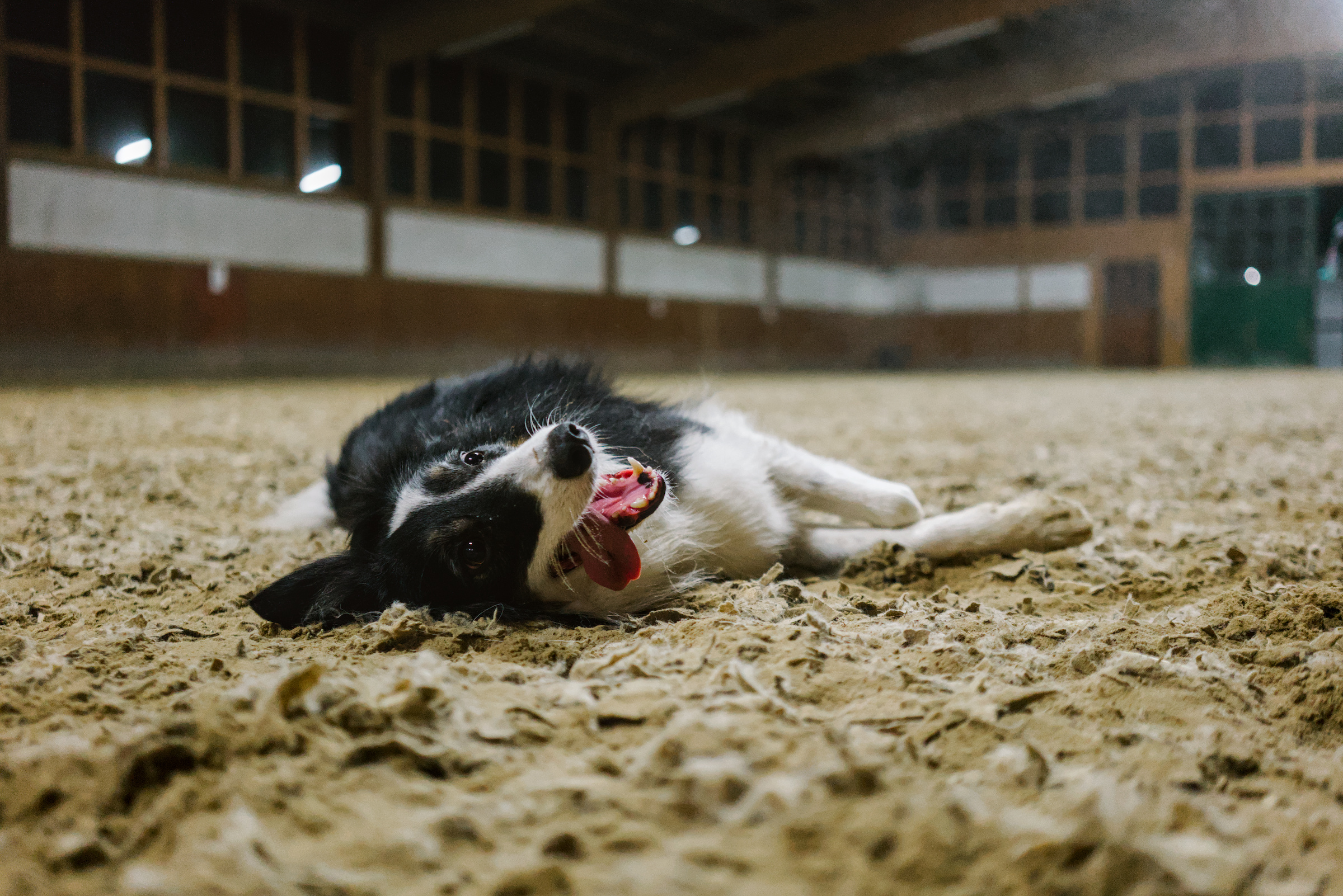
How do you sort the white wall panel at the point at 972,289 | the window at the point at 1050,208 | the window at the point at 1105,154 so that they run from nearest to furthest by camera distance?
the window at the point at 1105,154 < the window at the point at 1050,208 < the white wall panel at the point at 972,289

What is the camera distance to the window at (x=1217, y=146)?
1543 cm

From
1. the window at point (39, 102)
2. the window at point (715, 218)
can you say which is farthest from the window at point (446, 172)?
the window at point (715, 218)

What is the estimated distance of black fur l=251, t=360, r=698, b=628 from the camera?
5.70ft

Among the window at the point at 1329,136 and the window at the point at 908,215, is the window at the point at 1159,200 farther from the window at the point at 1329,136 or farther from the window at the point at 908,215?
the window at the point at 908,215

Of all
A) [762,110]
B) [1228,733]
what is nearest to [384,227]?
[762,110]

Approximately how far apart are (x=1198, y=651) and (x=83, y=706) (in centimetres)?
171

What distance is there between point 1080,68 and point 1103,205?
4.46 metres

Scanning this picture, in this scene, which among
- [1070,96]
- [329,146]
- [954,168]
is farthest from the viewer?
[954,168]

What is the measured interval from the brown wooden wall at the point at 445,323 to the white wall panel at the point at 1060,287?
19 centimetres

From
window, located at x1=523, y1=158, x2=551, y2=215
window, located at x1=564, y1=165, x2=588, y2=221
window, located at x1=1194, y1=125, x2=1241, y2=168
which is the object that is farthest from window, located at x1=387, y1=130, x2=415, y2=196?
window, located at x1=1194, y1=125, x2=1241, y2=168

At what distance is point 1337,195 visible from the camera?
14672 millimetres

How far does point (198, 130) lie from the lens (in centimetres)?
929

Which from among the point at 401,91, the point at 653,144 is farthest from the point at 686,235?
the point at 401,91

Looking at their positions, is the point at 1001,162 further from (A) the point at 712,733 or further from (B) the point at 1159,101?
(A) the point at 712,733
